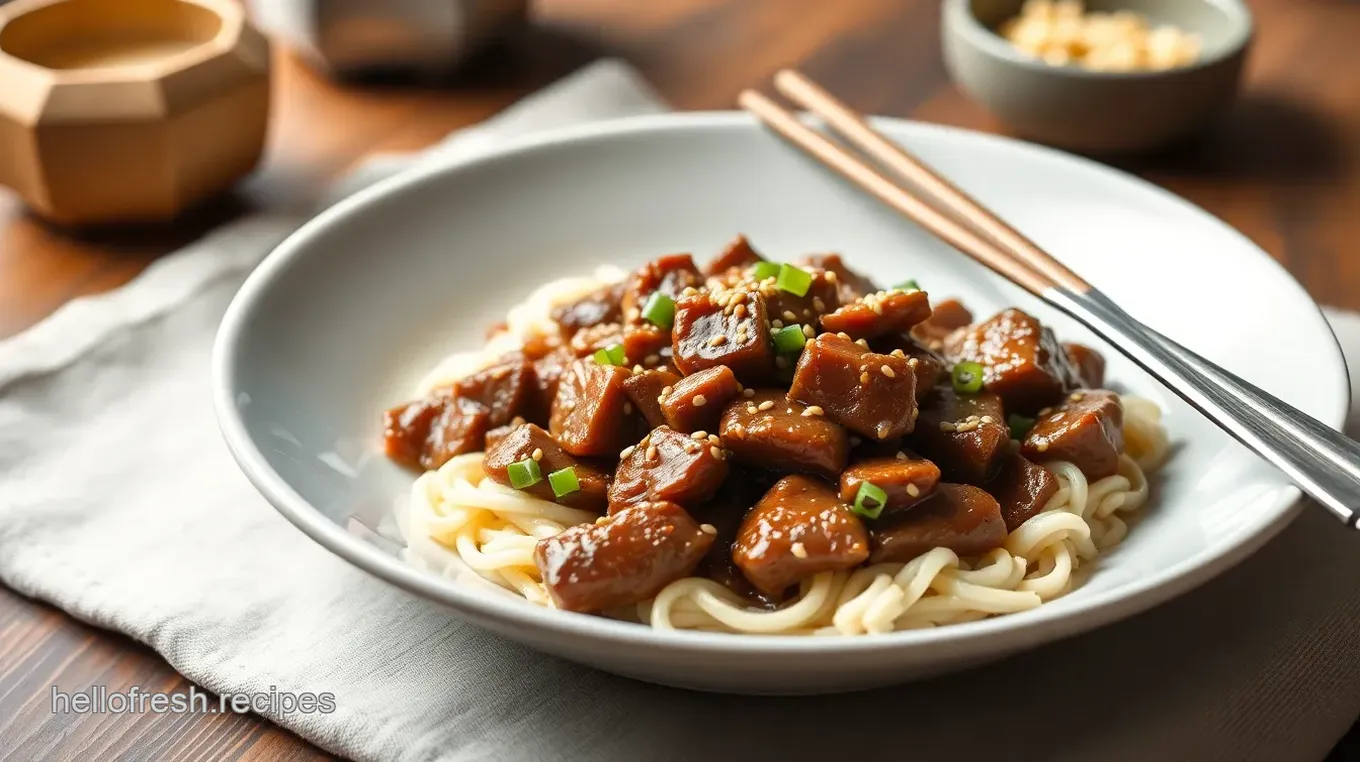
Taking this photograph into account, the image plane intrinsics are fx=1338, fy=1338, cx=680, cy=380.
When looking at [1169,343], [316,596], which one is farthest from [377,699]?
[1169,343]

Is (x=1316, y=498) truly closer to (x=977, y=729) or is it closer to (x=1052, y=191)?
(x=977, y=729)

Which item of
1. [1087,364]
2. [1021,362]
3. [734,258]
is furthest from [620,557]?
[1087,364]

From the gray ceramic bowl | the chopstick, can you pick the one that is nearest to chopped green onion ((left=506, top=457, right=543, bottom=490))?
the chopstick

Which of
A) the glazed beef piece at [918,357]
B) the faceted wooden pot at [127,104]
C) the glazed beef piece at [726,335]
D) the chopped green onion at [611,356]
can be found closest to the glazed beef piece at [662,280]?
the chopped green onion at [611,356]

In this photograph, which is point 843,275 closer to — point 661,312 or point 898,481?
point 661,312

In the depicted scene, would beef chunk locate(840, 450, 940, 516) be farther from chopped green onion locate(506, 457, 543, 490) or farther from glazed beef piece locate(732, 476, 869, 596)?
chopped green onion locate(506, 457, 543, 490)

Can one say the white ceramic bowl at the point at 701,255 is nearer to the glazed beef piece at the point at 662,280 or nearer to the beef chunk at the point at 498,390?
the beef chunk at the point at 498,390
